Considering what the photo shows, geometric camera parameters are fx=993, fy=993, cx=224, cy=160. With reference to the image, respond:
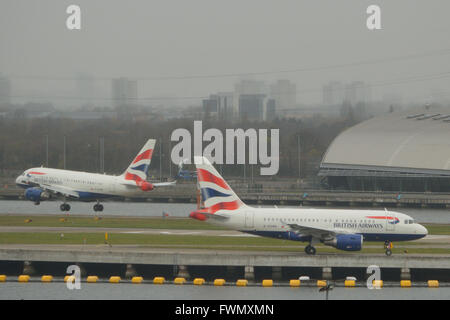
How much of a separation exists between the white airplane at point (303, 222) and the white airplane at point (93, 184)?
44.0 meters

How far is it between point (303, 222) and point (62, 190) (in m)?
54.0

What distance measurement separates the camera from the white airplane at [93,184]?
404 feet

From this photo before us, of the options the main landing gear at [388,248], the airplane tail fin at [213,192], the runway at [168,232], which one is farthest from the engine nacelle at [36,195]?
the main landing gear at [388,248]

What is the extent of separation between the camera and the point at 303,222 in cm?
7875

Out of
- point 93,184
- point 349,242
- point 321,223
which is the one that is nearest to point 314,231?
point 321,223

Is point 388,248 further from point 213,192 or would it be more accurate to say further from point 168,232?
point 168,232

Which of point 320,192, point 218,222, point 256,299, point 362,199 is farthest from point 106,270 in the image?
point 320,192

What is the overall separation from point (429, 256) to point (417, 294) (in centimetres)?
563

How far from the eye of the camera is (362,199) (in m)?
174

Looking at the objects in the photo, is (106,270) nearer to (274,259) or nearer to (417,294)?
(274,259)

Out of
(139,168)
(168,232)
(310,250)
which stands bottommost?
(310,250)

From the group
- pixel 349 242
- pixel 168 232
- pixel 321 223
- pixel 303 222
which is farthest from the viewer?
pixel 168 232

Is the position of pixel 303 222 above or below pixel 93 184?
below

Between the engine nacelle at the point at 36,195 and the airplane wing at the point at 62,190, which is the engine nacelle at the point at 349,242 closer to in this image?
the airplane wing at the point at 62,190
